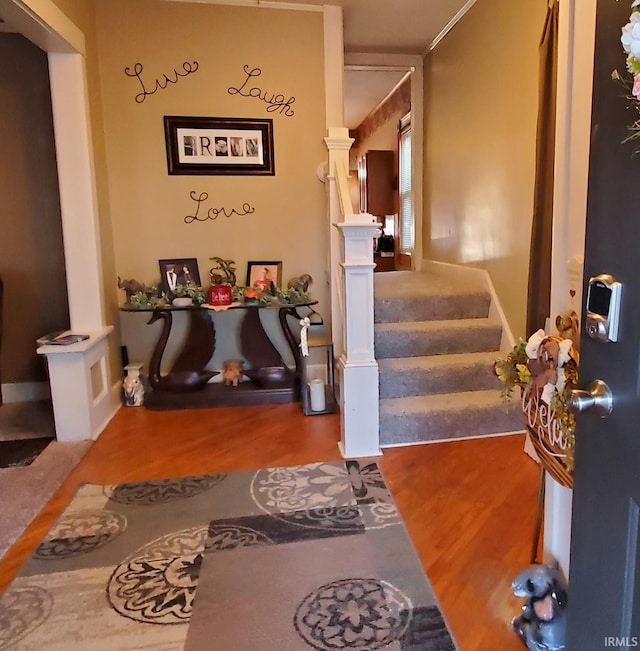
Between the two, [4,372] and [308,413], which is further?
[4,372]

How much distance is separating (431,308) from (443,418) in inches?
33.9

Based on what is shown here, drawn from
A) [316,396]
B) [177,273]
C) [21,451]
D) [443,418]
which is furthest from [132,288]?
[443,418]

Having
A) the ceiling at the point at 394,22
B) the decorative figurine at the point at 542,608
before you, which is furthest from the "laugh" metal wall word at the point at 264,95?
the decorative figurine at the point at 542,608

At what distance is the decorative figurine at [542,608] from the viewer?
4.44 ft

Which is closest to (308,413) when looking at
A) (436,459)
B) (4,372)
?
(436,459)

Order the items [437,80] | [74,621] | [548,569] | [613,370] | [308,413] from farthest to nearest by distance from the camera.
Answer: [437,80]
[308,413]
[74,621]
[548,569]
[613,370]

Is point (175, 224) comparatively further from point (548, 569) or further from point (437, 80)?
point (548, 569)

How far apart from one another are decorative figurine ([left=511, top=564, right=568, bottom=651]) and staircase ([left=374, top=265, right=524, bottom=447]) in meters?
1.32

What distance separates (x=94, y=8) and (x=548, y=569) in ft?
12.7

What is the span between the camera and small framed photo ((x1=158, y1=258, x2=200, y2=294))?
11.9 feet

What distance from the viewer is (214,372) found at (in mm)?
3637

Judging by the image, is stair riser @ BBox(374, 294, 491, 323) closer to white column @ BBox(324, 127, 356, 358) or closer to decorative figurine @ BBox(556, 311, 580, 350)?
white column @ BBox(324, 127, 356, 358)

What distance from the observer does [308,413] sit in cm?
323

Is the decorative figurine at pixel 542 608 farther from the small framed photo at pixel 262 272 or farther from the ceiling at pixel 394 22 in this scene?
the ceiling at pixel 394 22
